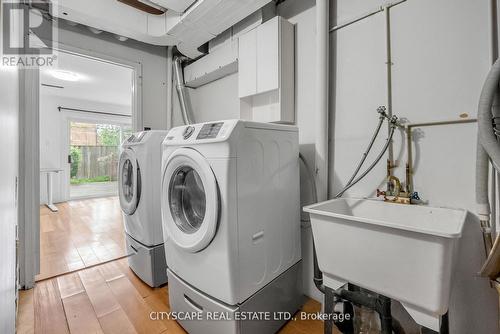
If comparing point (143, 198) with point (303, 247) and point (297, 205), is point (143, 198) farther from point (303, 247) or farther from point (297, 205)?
point (303, 247)

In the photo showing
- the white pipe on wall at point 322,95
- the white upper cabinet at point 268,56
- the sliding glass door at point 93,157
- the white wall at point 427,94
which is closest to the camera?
the white wall at point 427,94

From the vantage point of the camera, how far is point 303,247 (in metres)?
1.71

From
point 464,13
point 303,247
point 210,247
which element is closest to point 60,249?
point 210,247

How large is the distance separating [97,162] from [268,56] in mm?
6178

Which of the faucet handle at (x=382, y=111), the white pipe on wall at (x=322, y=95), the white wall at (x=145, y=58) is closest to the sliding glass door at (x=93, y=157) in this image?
the white wall at (x=145, y=58)

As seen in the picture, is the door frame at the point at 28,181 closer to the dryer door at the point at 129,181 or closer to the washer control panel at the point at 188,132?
the dryer door at the point at 129,181

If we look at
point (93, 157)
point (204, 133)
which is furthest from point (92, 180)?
point (204, 133)

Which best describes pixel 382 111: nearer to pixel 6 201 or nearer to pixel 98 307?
pixel 6 201

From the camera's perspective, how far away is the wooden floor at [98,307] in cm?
138

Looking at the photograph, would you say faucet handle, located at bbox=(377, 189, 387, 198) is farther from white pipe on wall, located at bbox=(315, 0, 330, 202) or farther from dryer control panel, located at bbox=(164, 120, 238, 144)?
dryer control panel, located at bbox=(164, 120, 238, 144)

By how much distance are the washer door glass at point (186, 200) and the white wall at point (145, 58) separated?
1.48 metres

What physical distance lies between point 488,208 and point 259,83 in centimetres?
148

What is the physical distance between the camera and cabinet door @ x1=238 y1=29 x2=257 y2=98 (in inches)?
71.1

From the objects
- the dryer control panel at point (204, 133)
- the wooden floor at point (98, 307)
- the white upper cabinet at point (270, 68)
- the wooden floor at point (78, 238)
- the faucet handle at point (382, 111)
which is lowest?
Result: the wooden floor at point (98, 307)
